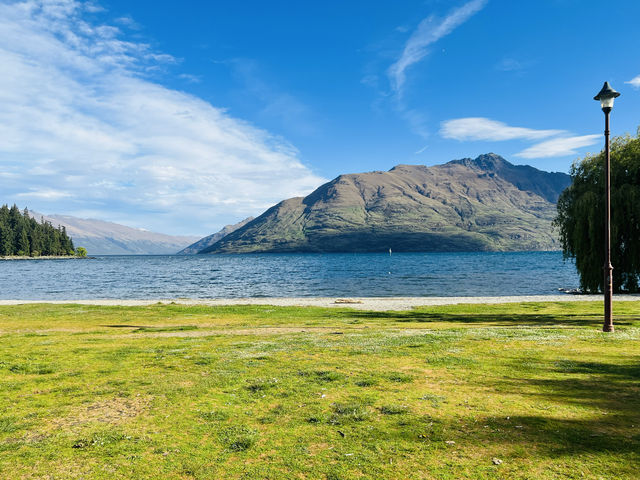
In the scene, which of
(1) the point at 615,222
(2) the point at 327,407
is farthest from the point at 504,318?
(1) the point at 615,222

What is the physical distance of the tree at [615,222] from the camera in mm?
36469

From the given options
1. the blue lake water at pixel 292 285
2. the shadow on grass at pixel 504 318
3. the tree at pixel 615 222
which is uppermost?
the tree at pixel 615 222

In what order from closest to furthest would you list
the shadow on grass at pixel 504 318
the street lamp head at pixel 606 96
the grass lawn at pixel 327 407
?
1. the grass lawn at pixel 327 407
2. the street lamp head at pixel 606 96
3. the shadow on grass at pixel 504 318

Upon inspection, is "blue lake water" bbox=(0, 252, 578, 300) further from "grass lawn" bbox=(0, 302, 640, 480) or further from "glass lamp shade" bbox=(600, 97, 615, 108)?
"grass lawn" bbox=(0, 302, 640, 480)

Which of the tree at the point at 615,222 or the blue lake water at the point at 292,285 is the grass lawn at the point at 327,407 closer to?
the tree at the point at 615,222

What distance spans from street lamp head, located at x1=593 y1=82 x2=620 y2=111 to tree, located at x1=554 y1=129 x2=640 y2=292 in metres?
→ 23.1

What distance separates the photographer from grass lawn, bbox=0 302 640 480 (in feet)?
20.5

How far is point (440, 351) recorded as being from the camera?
45.8ft

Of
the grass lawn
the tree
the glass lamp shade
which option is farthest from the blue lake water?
the grass lawn

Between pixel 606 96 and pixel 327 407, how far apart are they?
719 inches

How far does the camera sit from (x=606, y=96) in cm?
1734

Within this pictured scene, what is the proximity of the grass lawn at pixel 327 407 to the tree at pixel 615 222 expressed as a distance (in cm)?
2372

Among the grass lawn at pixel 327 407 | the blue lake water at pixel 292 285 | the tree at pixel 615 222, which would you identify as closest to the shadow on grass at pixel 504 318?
the grass lawn at pixel 327 407

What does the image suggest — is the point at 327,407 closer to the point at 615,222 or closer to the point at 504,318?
the point at 504,318
